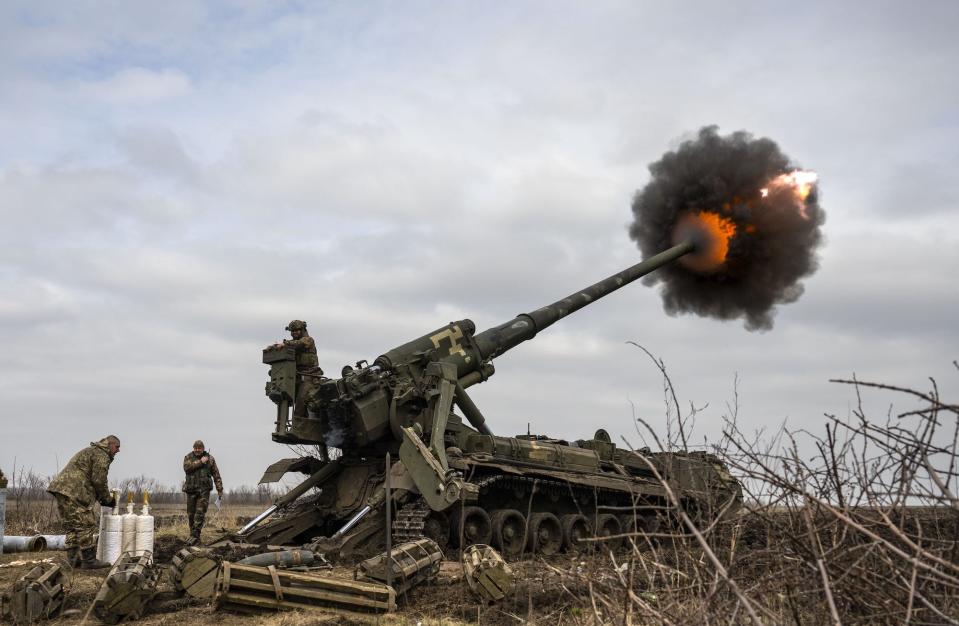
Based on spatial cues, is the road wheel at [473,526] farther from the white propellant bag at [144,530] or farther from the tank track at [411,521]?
the white propellant bag at [144,530]

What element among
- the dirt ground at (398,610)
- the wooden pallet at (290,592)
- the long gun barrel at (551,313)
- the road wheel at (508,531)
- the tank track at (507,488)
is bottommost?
the dirt ground at (398,610)

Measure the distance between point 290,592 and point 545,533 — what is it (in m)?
7.23

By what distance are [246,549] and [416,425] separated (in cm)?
330

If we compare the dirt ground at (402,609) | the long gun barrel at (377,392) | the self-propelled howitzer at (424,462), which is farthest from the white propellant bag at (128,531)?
the long gun barrel at (377,392)

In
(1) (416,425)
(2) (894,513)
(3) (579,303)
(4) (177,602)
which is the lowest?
(4) (177,602)

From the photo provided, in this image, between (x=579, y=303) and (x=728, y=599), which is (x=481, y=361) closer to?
(x=579, y=303)

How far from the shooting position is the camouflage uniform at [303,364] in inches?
634

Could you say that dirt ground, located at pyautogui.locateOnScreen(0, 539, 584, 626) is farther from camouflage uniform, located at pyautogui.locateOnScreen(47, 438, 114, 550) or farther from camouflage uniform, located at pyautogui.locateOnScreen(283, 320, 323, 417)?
camouflage uniform, located at pyautogui.locateOnScreen(283, 320, 323, 417)

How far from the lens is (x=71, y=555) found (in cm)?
1410

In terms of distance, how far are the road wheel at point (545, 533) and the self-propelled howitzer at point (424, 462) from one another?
3 centimetres

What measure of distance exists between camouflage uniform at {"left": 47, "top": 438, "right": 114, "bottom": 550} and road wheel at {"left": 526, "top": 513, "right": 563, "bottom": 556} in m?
6.91

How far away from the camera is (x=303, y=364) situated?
16234mm

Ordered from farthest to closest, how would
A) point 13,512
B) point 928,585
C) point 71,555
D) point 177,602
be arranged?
point 13,512 < point 71,555 < point 177,602 < point 928,585

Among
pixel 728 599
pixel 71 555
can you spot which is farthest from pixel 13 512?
pixel 728 599
